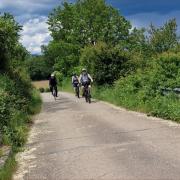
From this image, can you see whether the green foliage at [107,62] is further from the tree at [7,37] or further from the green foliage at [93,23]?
the green foliage at [93,23]

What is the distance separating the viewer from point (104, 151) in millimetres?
10539

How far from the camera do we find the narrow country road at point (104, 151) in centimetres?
855

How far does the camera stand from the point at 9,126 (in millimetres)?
14484

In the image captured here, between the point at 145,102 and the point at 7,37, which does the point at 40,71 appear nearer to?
the point at 7,37

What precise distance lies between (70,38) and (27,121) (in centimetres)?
4921

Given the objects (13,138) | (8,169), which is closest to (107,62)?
(13,138)

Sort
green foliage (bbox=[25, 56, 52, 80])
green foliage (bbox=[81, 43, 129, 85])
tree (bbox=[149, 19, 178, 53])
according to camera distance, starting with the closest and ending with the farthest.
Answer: green foliage (bbox=[81, 43, 129, 85]) → tree (bbox=[149, 19, 178, 53]) → green foliage (bbox=[25, 56, 52, 80])

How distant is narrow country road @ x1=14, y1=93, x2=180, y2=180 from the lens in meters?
8.55

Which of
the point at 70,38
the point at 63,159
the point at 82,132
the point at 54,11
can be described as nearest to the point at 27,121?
A: the point at 82,132

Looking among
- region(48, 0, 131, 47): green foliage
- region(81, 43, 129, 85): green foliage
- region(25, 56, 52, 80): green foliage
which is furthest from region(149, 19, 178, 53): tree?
region(25, 56, 52, 80): green foliage

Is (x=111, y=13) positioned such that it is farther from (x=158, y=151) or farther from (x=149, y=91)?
(x=158, y=151)

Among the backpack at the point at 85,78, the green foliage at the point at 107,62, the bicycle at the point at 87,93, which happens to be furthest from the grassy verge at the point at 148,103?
the green foliage at the point at 107,62

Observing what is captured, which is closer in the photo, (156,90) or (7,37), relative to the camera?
(156,90)

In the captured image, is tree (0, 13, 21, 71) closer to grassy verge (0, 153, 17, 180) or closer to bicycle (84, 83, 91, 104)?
Result: bicycle (84, 83, 91, 104)
